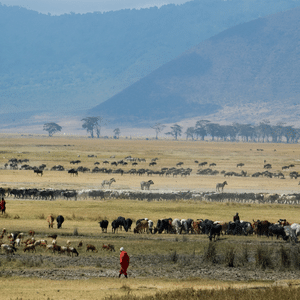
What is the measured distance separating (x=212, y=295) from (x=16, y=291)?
6.56 metres

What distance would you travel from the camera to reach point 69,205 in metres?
41.4

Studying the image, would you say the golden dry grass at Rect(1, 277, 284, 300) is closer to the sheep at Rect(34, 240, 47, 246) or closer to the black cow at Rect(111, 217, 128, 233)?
the sheep at Rect(34, 240, 47, 246)

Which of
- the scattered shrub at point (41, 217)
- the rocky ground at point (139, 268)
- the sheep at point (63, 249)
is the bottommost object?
the rocky ground at point (139, 268)

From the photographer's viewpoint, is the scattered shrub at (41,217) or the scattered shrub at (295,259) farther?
the scattered shrub at (41,217)

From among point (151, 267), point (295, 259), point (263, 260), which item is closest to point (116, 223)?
point (151, 267)

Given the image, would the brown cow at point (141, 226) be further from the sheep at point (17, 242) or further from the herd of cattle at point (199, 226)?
the sheep at point (17, 242)

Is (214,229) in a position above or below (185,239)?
Answer: above

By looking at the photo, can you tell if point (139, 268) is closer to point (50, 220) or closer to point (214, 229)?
point (214, 229)

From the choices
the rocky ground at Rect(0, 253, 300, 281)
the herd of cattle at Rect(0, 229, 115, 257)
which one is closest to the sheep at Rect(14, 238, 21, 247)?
the herd of cattle at Rect(0, 229, 115, 257)

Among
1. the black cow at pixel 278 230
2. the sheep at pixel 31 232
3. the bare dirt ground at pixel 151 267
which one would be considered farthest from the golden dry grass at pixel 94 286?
the black cow at pixel 278 230

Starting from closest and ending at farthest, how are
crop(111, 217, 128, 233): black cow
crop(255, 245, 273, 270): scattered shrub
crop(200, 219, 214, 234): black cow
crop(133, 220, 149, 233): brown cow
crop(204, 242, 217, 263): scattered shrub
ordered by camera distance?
crop(255, 245, 273, 270): scattered shrub, crop(204, 242, 217, 263): scattered shrub, crop(200, 219, 214, 234): black cow, crop(111, 217, 128, 233): black cow, crop(133, 220, 149, 233): brown cow

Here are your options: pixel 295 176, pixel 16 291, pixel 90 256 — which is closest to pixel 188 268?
pixel 90 256

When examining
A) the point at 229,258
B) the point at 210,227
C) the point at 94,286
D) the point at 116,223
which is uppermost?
the point at 116,223

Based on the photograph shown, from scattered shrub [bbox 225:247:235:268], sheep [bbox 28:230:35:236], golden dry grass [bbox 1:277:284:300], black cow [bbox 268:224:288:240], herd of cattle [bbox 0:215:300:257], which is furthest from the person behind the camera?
black cow [bbox 268:224:288:240]
